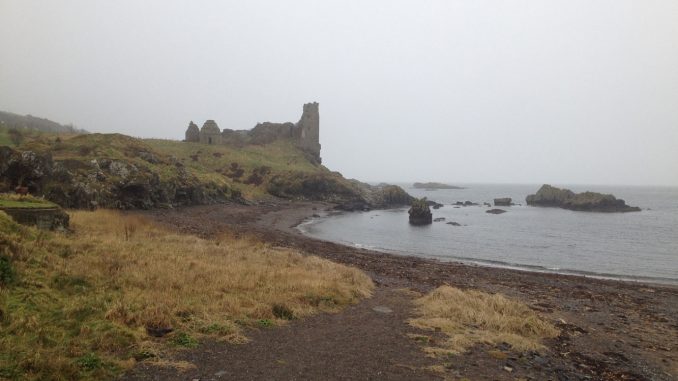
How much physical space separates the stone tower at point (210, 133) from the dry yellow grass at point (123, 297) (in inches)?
3720

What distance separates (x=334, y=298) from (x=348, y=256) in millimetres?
16597

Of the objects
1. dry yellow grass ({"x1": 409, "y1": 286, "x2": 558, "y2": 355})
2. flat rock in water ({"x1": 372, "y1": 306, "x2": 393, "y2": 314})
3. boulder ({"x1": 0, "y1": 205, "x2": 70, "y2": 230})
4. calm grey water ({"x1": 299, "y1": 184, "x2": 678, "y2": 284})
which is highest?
boulder ({"x1": 0, "y1": 205, "x2": 70, "y2": 230})

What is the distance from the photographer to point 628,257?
38406mm

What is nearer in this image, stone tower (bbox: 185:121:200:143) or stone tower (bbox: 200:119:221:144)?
stone tower (bbox: 185:121:200:143)

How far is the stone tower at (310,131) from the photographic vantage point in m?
129

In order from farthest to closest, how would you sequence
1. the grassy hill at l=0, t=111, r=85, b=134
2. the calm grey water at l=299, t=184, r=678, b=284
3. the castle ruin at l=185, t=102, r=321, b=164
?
the castle ruin at l=185, t=102, r=321, b=164, the grassy hill at l=0, t=111, r=85, b=134, the calm grey water at l=299, t=184, r=678, b=284

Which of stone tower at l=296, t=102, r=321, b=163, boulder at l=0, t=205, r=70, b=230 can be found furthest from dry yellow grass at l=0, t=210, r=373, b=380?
stone tower at l=296, t=102, r=321, b=163

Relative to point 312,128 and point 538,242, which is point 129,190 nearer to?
point 538,242

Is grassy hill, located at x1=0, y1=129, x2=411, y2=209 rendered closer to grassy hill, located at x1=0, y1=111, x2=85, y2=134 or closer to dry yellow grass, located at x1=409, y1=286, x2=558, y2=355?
grassy hill, located at x1=0, y1=111, x2=85, y2=134

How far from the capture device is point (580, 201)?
4279 inches

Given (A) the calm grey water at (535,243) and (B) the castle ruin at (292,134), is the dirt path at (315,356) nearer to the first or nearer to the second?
(A) the calm grey water at (535,243)

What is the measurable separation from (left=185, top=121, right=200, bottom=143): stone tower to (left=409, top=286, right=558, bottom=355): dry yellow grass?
104 metres

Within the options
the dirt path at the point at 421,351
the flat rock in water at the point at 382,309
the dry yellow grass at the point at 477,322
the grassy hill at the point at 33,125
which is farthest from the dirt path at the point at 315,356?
the grassy hill at the point at 33,125

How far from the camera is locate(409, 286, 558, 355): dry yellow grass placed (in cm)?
1111
